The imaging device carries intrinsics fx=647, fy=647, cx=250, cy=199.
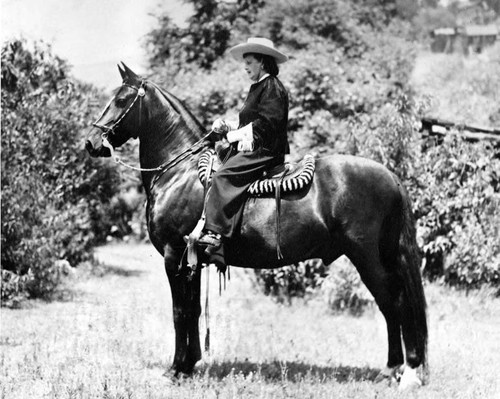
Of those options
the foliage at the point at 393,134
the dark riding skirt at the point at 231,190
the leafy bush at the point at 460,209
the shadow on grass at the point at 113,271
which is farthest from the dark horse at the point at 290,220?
the shadow on grass at the point at 113,271

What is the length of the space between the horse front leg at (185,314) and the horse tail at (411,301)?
188 centimetres

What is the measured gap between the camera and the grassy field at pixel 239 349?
18.5 feet

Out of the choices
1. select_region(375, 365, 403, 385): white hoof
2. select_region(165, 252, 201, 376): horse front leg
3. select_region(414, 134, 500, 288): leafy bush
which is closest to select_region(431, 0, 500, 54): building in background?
select_region(414, 134, 500, 288): leafy bush

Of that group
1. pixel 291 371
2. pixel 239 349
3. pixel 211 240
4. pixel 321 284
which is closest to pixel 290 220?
pixel 211 240

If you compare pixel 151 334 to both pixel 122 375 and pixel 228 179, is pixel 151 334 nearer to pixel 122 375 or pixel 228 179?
pixel 122 375

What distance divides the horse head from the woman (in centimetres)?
101

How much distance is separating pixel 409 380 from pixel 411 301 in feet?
2.28

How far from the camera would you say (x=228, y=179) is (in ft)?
18.4

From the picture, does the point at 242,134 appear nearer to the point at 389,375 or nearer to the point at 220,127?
the point at 220,127

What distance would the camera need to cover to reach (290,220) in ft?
18.6

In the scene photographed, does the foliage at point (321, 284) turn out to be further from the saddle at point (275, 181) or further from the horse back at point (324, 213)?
the saddle at point (275, 181)

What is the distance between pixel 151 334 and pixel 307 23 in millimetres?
20118

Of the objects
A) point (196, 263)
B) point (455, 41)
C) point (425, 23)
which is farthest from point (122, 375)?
point (455, 41)

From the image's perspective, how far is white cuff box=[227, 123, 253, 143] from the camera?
18.3ft
